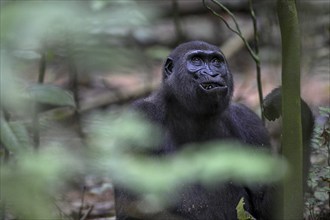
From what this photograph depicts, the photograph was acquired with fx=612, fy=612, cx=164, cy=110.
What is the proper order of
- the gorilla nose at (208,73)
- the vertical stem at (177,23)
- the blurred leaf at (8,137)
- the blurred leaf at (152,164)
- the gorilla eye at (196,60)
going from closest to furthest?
the blurred leaf at (152,164)
the blurred leaf at (8,137)
the gorilla nose at (208,73)
the gorilla eye at (196,60)
the vertical stem at (177,23)

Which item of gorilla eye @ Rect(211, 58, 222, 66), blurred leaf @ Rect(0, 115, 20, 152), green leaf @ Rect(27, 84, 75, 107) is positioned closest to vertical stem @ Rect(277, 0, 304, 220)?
green leaf @ Rect(27, 84, 75, 107)

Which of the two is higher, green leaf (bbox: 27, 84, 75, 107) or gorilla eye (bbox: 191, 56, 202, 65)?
green leaf (bbox: 27, 84, 75, 107)

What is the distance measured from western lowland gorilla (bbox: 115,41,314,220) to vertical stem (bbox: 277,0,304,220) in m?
1.52

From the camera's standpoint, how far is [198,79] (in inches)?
190

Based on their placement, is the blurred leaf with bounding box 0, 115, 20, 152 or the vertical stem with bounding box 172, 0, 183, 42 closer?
the blurred leaf with bounding box 0, 115, 20, 152

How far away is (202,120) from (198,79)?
33cm

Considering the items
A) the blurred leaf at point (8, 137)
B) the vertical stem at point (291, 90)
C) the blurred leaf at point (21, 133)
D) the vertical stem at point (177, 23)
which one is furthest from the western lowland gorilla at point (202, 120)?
the vertical stem at point (177, 23)

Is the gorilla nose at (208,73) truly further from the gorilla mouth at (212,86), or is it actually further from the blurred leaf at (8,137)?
the blurred leaf at (8,137)

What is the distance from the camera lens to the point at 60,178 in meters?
1.53

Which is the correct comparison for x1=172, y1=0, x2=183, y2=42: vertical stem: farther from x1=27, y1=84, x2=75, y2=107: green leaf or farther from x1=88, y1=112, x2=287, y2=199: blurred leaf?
x1=88, y1=112, x2=287, y2=199: blurred leaf

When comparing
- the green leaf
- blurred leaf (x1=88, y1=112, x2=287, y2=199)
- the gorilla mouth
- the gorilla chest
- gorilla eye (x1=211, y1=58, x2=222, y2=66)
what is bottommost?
the gorilla chest

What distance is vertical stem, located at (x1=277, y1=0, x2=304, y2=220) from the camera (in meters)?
2.92

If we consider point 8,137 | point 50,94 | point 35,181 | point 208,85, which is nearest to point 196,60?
point 208,85

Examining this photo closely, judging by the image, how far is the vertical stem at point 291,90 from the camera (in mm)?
2920
